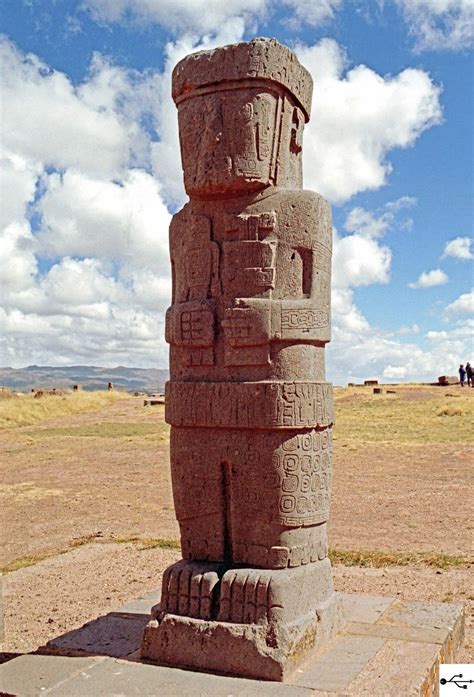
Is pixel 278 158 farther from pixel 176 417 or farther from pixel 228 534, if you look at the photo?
pixel 228 534

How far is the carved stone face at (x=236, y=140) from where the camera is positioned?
5.18 meters

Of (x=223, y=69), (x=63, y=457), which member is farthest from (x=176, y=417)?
(x=63, y=457)

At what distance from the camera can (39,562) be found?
8.68 meters

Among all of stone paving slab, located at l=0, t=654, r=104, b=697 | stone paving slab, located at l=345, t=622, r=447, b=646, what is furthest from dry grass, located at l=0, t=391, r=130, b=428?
stone paving slab, located at l=345, t=622, r=447, b=646

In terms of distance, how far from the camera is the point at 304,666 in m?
4.86

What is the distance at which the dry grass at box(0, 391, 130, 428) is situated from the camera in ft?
92.5

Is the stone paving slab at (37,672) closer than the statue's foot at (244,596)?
Yes

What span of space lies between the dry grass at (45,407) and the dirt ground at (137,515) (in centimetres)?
598

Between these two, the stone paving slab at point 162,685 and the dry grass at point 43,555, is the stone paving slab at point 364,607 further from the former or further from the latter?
the dry grass at point 43,555

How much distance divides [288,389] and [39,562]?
16.7ft

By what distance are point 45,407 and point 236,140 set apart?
2801 centimetres

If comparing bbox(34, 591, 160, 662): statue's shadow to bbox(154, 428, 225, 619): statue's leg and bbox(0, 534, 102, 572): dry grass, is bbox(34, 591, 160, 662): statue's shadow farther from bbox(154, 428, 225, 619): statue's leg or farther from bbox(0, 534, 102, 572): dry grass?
bbox(0, 534, 102, 572): dry grass

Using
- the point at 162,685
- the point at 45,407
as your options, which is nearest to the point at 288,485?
the point at 162,685

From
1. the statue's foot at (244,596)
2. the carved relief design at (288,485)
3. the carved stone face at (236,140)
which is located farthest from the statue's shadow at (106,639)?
the carved stone face at (236,140)
